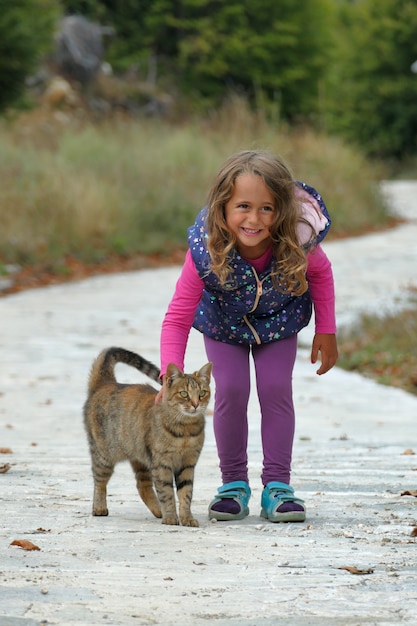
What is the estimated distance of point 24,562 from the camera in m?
3.83

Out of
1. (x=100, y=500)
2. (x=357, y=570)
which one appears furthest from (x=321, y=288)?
(x=357, y=570)

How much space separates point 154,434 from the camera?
4840 millimetres

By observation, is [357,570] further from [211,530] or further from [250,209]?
[250,209]

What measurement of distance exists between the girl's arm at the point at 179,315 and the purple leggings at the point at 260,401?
214mm

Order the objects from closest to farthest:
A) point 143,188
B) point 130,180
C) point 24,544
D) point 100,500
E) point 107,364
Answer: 1. point 24,544
2. point 100,500
3. point 107,364
4. point 143,188
5. point 130,180

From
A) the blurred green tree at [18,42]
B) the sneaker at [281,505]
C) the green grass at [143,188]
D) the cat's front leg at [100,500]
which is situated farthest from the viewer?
the blurred green tree at [18,42]

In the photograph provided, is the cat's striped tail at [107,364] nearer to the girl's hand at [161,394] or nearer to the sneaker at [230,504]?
the girl's hand at [161,394]

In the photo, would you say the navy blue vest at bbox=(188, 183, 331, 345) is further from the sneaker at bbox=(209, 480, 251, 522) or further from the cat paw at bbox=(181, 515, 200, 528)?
the cat paw at bbox=(181, 515, 200, 528)

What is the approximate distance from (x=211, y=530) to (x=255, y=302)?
970 mm

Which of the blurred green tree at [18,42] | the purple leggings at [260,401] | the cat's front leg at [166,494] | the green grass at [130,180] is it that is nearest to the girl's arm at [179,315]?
the purple leggings at [260,401]

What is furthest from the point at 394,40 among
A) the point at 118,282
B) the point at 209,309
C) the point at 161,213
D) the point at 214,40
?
the point at 209,309

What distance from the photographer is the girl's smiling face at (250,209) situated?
189 inches

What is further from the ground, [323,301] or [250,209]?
[250,209]

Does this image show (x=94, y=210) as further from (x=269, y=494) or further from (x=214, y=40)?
(x=214, y=40)
